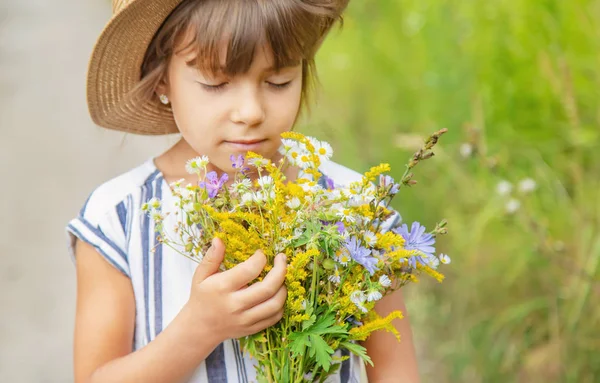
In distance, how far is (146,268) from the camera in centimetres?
188

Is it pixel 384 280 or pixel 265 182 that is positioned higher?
pixel 265 182

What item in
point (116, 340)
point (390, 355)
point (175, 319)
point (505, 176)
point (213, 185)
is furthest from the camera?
point (505, 176)

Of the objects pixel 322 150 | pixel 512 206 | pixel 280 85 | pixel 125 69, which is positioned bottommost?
pixel 322 150

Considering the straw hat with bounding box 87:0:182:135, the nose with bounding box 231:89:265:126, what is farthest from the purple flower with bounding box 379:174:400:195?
the straw hat with bounding box 87:0:182:135

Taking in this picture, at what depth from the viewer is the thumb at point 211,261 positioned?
151 centimetres

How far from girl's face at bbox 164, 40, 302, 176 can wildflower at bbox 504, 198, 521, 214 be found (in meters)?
1.23

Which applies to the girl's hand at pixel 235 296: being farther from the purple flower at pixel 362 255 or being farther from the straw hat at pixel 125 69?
the straw hat at pixel 125 69

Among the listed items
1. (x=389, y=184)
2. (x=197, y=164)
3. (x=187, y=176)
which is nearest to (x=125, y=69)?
(x=187, y=176)

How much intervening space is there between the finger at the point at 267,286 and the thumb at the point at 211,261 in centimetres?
7

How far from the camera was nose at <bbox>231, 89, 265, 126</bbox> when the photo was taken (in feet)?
5.69

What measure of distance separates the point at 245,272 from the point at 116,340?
1.49ft

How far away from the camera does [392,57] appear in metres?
3.81

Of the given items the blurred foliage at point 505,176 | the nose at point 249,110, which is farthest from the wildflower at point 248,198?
the blurred foliage at point 505,176

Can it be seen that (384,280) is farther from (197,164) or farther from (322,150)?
(197,164)
